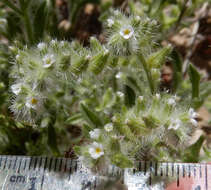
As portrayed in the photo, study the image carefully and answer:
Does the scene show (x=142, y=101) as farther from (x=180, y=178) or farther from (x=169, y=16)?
(x=169, y=16)

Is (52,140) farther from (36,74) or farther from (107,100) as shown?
(36,74)

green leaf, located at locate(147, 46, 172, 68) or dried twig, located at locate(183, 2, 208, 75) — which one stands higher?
dried twig, located at locate(183, 2, 208, 75)

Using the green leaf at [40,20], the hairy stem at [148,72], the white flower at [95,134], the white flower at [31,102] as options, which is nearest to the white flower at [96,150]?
the white flower at [95,134]

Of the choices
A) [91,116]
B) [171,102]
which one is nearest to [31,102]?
[91,116]

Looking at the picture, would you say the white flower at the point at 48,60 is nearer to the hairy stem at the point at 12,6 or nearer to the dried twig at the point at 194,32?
the hairy stem at the point at 12,6

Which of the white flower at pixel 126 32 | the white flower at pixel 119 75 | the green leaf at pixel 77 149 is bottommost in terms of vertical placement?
the green leaf at pixel 77 149

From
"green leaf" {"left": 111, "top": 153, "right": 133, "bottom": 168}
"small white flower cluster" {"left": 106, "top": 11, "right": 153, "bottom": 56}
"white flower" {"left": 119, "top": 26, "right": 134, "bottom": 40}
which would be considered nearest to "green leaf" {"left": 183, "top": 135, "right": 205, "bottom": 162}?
"green leaf" {"left": 111, "top": 153, "right": 133, "bottom": 168}

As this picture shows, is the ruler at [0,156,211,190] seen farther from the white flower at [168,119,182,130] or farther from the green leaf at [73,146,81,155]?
the white flower at [168,119,182,130]
